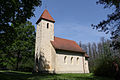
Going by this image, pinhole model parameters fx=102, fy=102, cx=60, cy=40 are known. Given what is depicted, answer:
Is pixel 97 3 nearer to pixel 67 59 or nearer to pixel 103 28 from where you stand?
pixel 103 28

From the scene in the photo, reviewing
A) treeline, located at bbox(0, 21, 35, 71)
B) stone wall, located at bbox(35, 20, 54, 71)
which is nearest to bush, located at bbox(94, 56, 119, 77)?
stone wall, located at bbox(35, 20, 54, 71)

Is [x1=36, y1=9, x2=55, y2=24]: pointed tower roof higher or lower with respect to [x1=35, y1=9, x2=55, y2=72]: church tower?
higher

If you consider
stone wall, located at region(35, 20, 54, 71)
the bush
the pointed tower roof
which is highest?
the pointed tower roof

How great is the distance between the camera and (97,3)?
10.1m

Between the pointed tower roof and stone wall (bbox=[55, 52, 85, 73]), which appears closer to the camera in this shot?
stone wall (bbox=[55, 52, 85, 73])

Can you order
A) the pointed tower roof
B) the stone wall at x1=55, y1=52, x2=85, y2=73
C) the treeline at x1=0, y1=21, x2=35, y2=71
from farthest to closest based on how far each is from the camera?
A: the treeline at x1=0, y1=21, x2=35, y2=71 → the pointed tower roof → the stone wall at x1=55, y1=52, x2=85, y2=73

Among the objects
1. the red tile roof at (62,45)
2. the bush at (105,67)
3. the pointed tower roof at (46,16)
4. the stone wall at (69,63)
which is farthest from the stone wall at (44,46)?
the bush at (105,67)

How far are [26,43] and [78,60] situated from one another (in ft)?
52.8

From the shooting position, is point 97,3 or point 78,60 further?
point 78,60

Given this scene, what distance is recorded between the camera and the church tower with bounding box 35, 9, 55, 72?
71.3 ft

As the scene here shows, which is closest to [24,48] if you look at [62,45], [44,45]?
[44,45]

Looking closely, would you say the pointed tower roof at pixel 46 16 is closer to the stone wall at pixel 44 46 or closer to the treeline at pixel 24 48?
the stone wall at pixel 44 46

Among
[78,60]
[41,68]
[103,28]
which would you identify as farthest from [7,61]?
[103,28]

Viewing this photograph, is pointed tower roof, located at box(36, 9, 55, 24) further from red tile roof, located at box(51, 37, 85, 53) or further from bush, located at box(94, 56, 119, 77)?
bush, located at box(94, 56, 119, 77)
